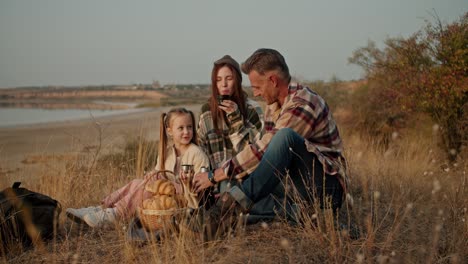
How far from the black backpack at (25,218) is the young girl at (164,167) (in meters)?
0.25

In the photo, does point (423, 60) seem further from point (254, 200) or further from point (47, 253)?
point (47, 253)

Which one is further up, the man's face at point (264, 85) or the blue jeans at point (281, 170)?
the man's face at point (264, 85)

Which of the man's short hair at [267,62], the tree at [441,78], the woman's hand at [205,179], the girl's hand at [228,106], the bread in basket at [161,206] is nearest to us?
the bread in basket at [161,206]

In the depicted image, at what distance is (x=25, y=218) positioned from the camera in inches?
160

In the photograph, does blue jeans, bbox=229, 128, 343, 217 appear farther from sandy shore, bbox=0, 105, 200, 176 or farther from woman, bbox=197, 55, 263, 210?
sandy shore, bbox=0, 105, 200, 176

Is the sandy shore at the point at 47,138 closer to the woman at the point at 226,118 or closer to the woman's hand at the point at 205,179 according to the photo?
the woman at the point at 226,118

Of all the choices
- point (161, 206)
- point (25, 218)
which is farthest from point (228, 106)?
point (25, 218)

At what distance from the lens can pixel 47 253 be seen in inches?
155

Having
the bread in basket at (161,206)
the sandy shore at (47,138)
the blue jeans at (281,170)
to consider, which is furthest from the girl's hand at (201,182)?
the sandy shore at (47,138)

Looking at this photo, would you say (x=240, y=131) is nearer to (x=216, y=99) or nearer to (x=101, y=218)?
(x=216, y=99)

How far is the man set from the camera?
3729 millimetres

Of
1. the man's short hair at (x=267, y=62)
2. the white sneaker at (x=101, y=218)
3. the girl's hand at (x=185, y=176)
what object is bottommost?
the white sneaker at (x=101, y=218)

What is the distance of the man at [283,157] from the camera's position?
3729 mm

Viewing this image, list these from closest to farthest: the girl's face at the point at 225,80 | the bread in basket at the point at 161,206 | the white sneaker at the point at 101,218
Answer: the bread in basket at the point at 161,206, the white sneaker at the point at 101,218, the girl's face at the point at 225,80
